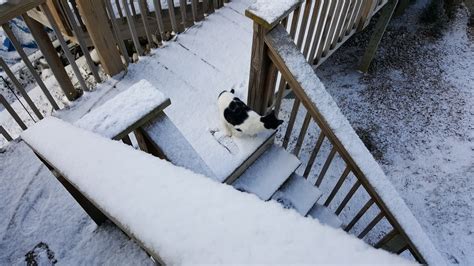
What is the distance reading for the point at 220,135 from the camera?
2.69m

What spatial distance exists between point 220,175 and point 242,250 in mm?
1735

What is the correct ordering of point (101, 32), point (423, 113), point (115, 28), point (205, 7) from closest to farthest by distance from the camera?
point (101, 32)
point (115, 28)
point (205, 7)
point (423, 113)

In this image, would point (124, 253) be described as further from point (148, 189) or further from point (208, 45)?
point (208, 45)

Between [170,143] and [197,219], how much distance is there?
80 centimetres

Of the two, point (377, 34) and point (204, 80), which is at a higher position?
point (204, 80)

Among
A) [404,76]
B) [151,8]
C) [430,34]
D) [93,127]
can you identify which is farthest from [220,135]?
[430,34]

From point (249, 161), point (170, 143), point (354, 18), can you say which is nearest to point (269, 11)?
point (170, 143)

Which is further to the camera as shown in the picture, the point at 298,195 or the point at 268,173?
the point at 298,195

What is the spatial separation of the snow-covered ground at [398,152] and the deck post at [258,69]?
94cm

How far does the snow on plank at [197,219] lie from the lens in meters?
0.72

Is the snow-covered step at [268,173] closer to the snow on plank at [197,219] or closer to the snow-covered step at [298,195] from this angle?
the snow-covered step at [298,195]

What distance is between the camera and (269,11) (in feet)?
6.35

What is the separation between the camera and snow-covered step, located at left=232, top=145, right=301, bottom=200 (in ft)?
8.77

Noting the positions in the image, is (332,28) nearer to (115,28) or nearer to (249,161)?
(249,161)
